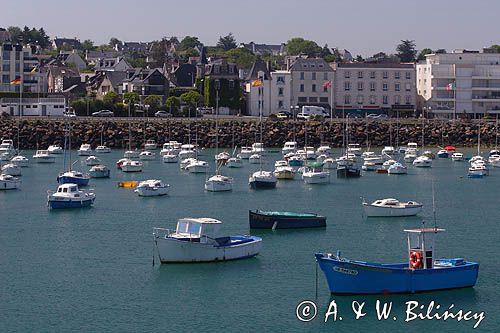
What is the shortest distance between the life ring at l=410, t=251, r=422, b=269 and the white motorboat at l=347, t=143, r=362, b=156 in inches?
2725

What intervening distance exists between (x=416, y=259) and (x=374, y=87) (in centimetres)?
10631

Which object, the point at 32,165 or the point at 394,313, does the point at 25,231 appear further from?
the point at 32,165

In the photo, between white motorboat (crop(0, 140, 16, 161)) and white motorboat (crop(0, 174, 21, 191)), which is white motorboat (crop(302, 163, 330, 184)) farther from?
white motorboat (crop(0, 140, 16, 161))

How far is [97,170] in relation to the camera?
86.9 m

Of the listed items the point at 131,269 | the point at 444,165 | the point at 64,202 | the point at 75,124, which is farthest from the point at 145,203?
the point at 75,124

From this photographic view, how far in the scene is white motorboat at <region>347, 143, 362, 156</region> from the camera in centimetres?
11318

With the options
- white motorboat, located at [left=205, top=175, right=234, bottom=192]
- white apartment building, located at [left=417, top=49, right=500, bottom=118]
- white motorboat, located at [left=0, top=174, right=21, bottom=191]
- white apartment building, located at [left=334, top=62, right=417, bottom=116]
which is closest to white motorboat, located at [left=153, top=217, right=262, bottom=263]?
white motorboat, located at [left=205, top=175, right=234, bottom=192]

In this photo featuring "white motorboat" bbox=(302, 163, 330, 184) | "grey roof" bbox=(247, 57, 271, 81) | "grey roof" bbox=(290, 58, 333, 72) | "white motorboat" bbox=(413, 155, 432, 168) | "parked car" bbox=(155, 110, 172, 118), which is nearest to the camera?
"white motorboat" bbox=(302, 163, 330, 184)

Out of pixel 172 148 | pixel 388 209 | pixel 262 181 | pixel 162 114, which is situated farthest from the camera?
pixel 162 114

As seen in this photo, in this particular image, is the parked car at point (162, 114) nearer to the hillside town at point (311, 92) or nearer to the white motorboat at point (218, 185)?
the hillside town at point (311, 92)

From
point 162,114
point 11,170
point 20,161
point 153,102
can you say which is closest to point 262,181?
point 11,170

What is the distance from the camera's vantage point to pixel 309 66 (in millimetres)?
143500

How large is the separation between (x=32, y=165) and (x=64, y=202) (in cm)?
3579

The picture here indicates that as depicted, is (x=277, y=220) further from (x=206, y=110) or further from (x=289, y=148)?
(x=206, y=110)
